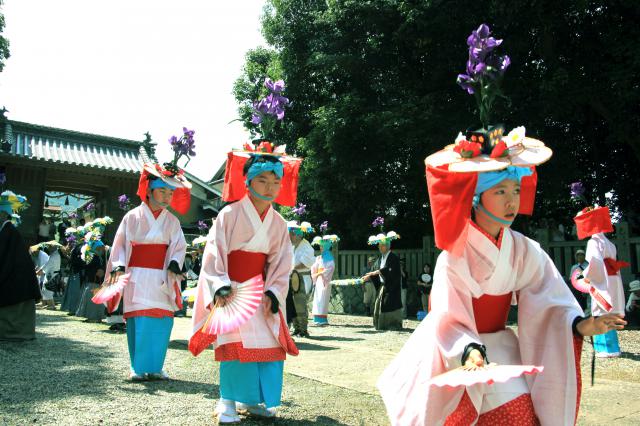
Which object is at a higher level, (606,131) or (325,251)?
(606,131)

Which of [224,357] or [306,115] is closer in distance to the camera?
[224,357]

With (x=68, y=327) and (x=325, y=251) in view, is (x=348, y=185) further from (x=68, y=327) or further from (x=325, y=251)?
(x=68, y=327)

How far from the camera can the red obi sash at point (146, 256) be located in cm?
573

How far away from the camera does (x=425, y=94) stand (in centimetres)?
1435

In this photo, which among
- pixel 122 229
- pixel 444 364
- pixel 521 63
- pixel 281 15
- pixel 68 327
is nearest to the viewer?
pixel 444 364

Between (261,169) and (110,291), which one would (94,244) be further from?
(261,169)

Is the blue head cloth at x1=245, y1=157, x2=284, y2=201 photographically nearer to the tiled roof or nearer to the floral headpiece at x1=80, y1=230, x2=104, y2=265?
the floral headpiece at x1=80, y1=230, x2=104, y2=265

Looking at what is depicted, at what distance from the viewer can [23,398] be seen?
4.66 metres

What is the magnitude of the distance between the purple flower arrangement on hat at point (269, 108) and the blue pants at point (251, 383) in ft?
6.20

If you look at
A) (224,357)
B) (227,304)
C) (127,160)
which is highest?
(127,160)

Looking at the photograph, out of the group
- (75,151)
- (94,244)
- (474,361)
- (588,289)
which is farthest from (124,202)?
(474,361)

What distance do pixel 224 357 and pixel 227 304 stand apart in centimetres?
40

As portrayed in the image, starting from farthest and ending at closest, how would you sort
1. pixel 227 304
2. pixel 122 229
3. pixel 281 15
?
pixel 281 15 < pixel 122 229 < pixel 227 304

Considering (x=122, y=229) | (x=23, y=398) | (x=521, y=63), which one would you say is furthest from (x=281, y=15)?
(x=23, y=398)
